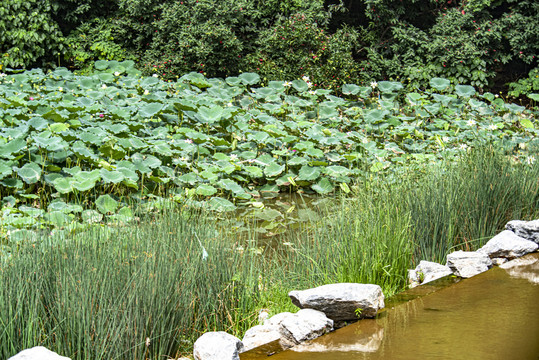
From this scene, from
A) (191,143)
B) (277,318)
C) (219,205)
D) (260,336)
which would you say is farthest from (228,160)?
(260,336)

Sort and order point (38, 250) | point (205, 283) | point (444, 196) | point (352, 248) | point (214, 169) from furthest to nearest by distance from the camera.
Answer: point (214, 169)
point (444, 196)
point (352, 248)
point (205, 283)
point (38, 250)

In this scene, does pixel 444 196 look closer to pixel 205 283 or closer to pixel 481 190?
pixel 481 190

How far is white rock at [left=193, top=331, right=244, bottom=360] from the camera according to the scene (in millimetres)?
2199

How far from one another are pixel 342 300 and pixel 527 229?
1.72 meters

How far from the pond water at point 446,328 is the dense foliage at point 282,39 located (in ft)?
23.3

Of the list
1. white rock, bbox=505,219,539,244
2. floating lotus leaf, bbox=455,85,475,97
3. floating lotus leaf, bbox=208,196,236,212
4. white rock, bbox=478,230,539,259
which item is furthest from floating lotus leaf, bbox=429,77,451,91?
white rock, bbox=478,230,539,259

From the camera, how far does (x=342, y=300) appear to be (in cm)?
261

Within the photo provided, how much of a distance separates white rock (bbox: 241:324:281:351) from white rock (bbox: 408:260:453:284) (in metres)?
1.12

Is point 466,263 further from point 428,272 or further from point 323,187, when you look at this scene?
point 323,187

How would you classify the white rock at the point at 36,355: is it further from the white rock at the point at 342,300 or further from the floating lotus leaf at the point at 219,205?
the floating lotus leaf at the point at 219,205

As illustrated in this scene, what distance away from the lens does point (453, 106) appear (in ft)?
27.2

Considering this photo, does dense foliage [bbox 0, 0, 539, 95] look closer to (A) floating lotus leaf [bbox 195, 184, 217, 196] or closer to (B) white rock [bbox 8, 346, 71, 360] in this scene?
(A) floating lotus leaf [bbox 195, 184, 217, 196]

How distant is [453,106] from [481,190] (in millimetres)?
4837

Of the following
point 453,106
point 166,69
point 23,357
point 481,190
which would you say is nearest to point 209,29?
point 166,69
